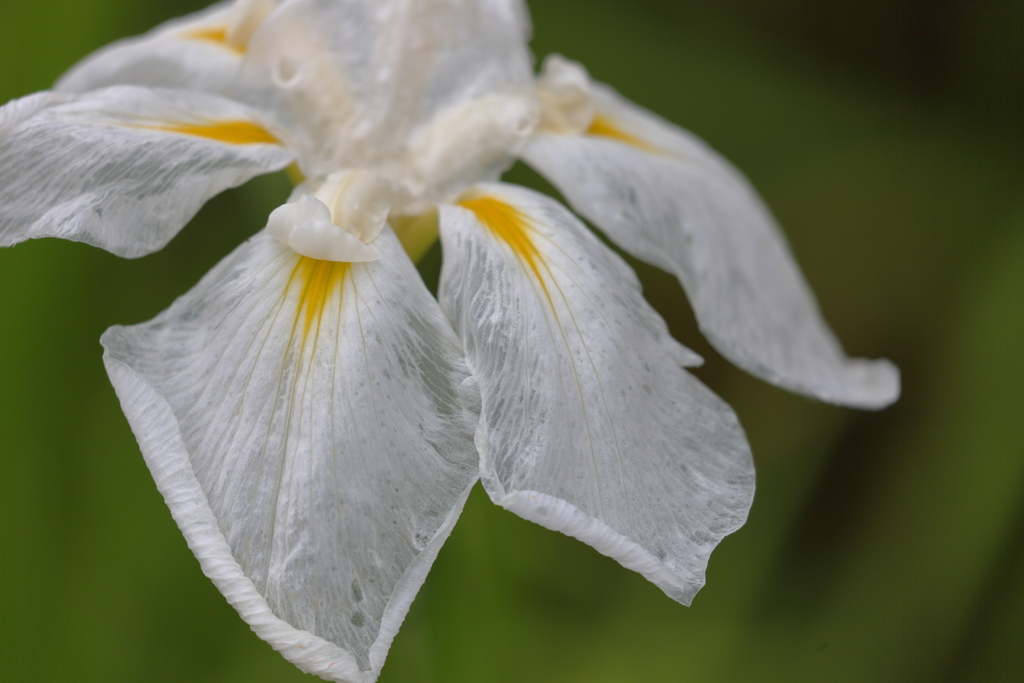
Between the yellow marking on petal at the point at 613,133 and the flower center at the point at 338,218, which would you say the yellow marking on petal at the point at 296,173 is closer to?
the flower center at the point at 338,218

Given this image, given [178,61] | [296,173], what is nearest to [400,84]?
[296,173]

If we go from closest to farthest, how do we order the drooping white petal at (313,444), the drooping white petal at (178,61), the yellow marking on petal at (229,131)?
1. the drooping white petal at (313,444)
2. the yellow marking on petal at (229,131)
3. the drooping white petal at (178,61)

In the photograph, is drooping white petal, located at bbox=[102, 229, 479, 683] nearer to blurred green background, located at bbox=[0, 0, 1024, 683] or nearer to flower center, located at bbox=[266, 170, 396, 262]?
flower center, located at bbox=[266, 170, 396, 262]

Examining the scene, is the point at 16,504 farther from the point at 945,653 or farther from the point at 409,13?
the point at 945,653

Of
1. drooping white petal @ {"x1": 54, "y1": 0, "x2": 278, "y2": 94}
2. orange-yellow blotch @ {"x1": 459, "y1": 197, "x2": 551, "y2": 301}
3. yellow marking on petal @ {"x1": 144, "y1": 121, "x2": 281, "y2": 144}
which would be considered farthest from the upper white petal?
orange-yellow blotch @ {"x1": 459, "y1": 197, "x2": 551, "y2": 301}

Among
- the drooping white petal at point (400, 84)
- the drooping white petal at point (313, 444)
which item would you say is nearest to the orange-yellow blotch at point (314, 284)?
the drooping white petal at point (313, 444)

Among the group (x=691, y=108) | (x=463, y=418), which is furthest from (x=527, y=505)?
(x=691, y=108)
